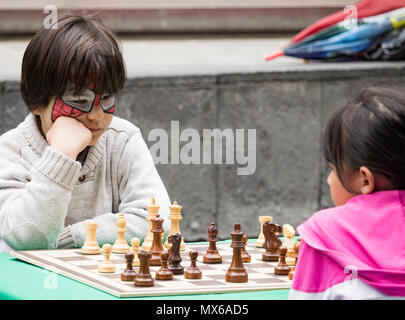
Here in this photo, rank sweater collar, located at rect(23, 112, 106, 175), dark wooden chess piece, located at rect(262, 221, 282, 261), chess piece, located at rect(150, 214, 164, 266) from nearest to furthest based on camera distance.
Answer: chess piece, located at rect(150, 214, 164, 266)
dark wooden chess piece, located at rect(262, 221, 282, 261)
sweater collar, located at rect(23, 112, 106, 175)

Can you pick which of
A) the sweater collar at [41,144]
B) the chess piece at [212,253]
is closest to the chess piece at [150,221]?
the chess piece at [212,253]

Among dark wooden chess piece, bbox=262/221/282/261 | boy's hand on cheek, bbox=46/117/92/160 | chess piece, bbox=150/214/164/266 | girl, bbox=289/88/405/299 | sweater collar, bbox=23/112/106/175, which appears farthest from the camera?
sweater collar, bbox=23/112/106/175

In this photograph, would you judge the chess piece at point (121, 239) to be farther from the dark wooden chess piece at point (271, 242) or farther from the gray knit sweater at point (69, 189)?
the dark wooden chess piece at point (271, 242)

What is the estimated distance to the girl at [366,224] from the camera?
1.86 meters

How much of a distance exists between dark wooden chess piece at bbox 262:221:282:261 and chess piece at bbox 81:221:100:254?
19.5 inches

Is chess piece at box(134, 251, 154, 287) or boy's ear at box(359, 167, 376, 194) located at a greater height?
boy's ear at box(359, 167, 376, 194)

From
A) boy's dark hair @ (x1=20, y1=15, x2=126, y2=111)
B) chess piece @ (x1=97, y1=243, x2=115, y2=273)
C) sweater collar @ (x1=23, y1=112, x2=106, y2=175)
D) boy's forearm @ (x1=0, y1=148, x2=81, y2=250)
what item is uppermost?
boy's dark hair @ (x1=20, y1=15, x2=126, y2=111)

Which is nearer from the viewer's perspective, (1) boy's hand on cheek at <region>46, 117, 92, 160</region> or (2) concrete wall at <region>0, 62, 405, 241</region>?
(1) boy's hand on cheek at <region>46, 117, 92, 160</region>

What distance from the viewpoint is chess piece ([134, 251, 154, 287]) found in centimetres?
209

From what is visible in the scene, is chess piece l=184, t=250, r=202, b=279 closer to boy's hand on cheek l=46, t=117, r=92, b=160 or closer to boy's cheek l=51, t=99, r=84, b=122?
boy's hand on cheek l=46, t=117, r=92, b=160

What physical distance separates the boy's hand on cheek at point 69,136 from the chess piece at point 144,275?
2.39ft

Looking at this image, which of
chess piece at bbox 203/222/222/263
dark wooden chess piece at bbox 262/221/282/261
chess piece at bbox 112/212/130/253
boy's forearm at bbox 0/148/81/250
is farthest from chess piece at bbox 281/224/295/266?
boy's forearm at bbox 0/148/81/250

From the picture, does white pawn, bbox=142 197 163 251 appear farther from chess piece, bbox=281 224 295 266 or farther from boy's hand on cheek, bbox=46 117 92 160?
chess piece, bbox=281 224 295 266

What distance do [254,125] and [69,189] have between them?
8.98ft
